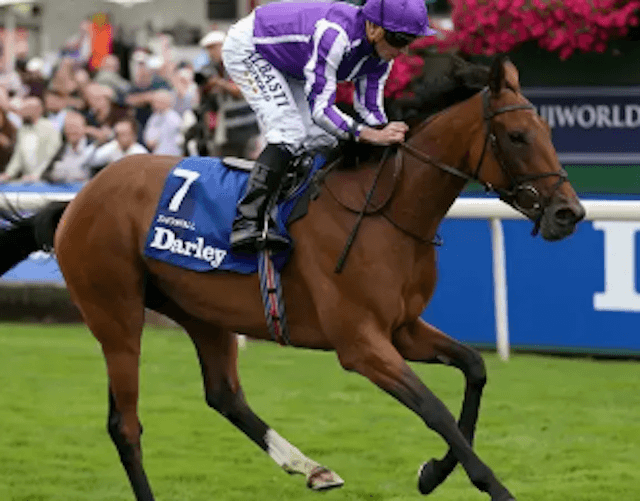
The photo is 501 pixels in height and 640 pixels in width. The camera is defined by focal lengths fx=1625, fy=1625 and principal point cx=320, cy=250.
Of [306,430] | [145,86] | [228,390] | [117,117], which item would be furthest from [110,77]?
[228,390]

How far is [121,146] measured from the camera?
10.8 m

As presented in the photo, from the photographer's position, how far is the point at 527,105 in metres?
5.08

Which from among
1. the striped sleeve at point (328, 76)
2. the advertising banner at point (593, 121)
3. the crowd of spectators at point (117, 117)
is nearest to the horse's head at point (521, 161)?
the striped sleeve at point (328, 76)

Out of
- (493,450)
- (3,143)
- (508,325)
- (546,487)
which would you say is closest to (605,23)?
(508,325)

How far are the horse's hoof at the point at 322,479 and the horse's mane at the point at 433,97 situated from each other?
3.53ft

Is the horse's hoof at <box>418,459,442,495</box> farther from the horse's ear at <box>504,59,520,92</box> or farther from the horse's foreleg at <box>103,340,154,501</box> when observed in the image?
the horse's ear at <box>504,59,520,92</box>

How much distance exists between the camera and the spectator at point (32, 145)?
1189 centimetres

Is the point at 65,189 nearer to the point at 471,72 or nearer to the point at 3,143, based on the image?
the point at 3,143

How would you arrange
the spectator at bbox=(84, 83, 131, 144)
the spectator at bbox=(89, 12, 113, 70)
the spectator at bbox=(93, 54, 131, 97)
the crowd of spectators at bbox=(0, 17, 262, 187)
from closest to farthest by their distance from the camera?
the crowd of spectators at bbox=(0, 17, 262, 187), the spectator at bbox=(84, 83, 131, 144), the spectator at bbox=(93, 54, 131, 97), the spectator at bbox=(89, 12, 113, 70)

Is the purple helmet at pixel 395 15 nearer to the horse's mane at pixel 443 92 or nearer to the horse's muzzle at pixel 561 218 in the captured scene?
the horse's mane at pixel 443 92

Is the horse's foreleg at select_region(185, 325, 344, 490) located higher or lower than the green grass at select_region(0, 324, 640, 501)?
higher

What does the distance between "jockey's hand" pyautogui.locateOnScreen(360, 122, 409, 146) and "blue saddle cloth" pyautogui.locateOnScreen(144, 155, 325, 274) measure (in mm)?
328

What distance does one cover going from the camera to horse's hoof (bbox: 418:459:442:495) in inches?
211

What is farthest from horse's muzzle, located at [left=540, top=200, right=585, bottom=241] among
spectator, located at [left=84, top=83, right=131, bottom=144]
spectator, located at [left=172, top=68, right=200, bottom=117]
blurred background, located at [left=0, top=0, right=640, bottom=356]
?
spectator, located at [left=172, top=68, right=200, bottom=117]
